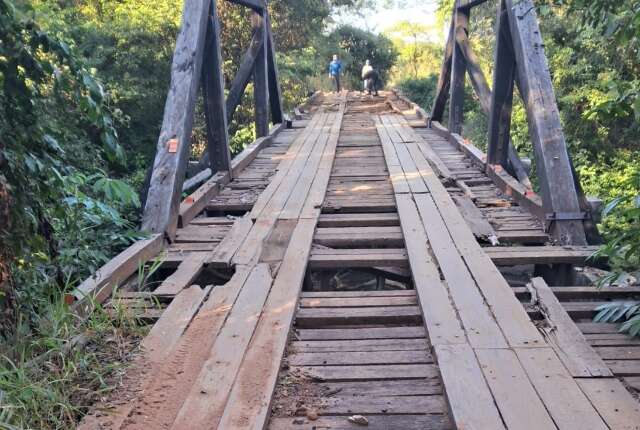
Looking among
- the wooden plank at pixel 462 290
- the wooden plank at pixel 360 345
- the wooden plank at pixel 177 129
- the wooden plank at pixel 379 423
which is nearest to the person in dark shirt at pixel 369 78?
the wooden plank at pixel 177 129

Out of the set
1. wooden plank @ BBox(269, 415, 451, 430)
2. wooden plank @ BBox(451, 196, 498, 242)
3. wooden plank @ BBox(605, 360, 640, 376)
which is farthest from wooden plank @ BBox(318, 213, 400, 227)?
wooden plank @ BBox(269, 415, 451, 430)

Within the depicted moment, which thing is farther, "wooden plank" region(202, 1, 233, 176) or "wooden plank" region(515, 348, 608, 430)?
"wooden plank" region(202, 1, 233, 176)

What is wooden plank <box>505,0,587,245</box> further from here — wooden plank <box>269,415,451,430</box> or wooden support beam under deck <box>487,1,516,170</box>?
wooden plank <box>269,415,451,430</box>

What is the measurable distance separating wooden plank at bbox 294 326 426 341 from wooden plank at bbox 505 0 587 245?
1.66 meters

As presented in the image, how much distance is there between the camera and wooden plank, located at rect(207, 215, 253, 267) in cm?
341

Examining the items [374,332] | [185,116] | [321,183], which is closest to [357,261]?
[374,332]

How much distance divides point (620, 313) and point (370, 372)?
1.23m

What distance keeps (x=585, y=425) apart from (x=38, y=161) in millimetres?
2219

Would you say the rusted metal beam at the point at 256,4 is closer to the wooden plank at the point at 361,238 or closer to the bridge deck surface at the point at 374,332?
the bridge deck surface at the point at 374,332

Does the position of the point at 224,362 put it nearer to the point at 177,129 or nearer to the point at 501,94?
the point at 177,129

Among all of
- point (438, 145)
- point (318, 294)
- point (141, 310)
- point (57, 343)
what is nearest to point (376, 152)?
point (438, 145)

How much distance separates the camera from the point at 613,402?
1966 millimetres

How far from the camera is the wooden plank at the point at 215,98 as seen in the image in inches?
214

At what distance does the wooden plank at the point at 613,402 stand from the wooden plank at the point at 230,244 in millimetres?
1990
